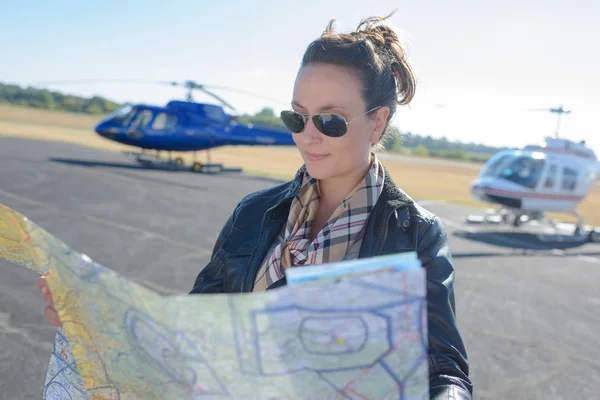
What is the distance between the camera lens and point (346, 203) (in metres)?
1.49

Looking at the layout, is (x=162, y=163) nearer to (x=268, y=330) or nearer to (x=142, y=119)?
(x=142, y=119)

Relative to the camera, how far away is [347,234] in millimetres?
1448

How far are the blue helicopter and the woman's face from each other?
1475 centimetres

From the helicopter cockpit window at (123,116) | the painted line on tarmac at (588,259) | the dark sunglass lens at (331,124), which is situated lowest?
the painted line on tarmac at (588,259)

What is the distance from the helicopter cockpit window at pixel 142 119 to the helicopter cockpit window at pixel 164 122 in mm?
214

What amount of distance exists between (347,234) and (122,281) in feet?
2.44

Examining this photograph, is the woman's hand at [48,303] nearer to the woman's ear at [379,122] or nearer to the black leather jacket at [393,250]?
the black leather jacket at [393,250]

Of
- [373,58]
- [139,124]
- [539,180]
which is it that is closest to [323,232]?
[373,58]

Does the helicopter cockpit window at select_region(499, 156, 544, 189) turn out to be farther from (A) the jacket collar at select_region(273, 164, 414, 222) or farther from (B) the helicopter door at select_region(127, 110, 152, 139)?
(B) the helicopter door at select_region(127, 110, 152, 139)

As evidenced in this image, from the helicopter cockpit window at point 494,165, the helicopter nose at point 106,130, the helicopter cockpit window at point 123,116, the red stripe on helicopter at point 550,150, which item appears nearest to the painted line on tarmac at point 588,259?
the helicopter cockpit window at point 494,165

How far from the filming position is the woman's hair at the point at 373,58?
57.4 inches

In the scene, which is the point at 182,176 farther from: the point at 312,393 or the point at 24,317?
the point at 312,393

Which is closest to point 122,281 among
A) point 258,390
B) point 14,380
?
point 258,390

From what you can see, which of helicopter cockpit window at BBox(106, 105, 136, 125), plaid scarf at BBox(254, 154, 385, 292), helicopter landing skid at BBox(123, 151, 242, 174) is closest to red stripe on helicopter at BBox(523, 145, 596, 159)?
helicopter landing skid at BBox(123, 151, 242, 174)
